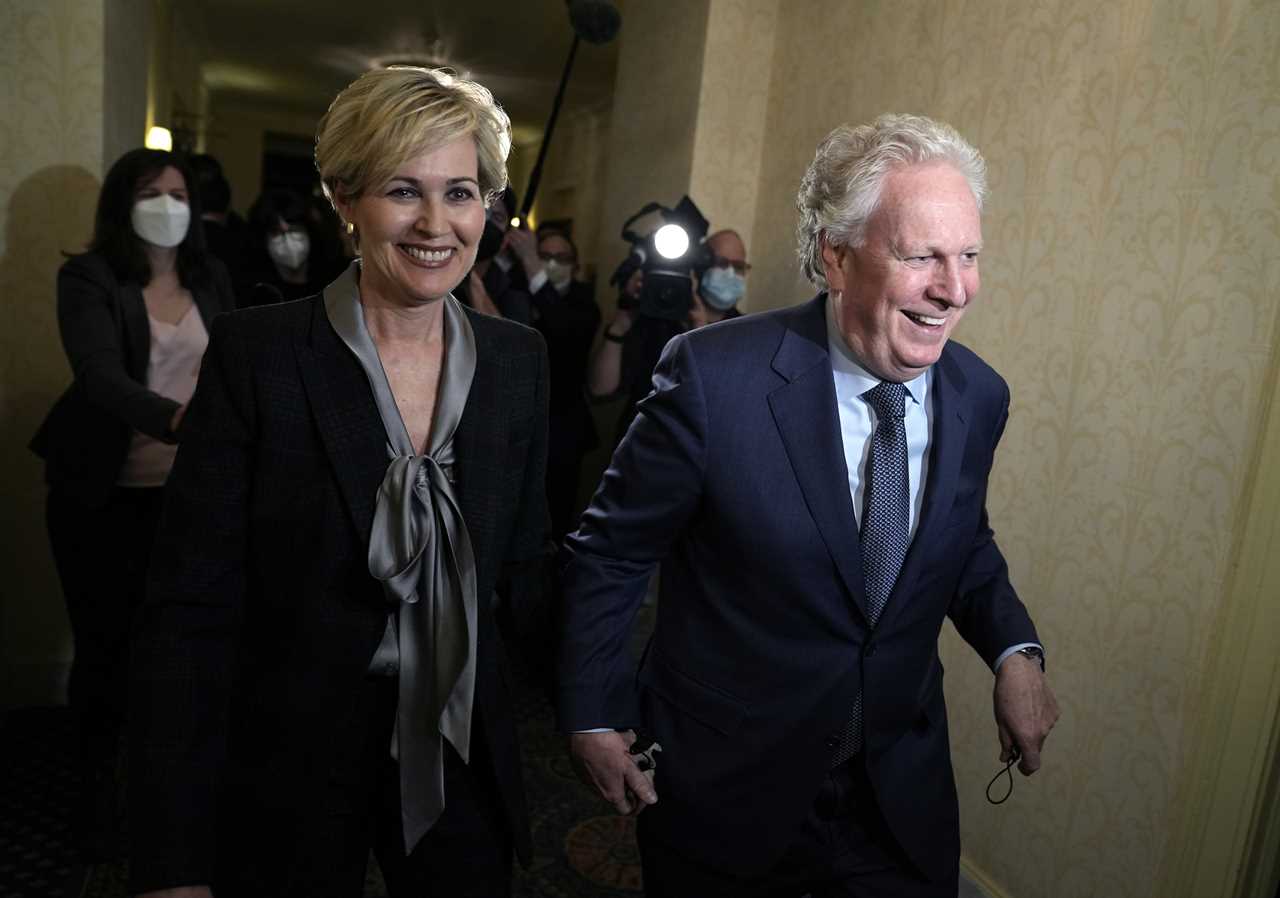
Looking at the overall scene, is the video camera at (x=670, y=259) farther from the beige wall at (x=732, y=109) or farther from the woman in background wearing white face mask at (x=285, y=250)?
the woman in background wearing white face mask at (x=285, y=250)

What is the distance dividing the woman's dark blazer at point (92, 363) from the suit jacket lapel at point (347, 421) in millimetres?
1254

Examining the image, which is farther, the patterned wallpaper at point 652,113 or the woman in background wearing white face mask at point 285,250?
the patterned wallpaper at point 652,113

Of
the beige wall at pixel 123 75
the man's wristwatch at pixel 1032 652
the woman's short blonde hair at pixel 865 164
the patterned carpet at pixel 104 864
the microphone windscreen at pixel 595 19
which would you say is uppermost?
the microphone windscreen at pixel 595 19

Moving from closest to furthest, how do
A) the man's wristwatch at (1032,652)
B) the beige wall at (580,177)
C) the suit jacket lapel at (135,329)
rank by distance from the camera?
the man's wristwatch at (1032,652)
the suit jacket lapel at (135,329)
the beige wall at (580,177)

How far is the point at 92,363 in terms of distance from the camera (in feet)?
7.43

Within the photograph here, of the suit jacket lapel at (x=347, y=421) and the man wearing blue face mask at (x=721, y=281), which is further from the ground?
the man wearing blue face mask at (x=721, y=281)

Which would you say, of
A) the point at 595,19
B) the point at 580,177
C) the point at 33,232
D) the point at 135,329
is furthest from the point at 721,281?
the point at 580,177

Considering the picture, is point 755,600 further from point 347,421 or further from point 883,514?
point 347,421

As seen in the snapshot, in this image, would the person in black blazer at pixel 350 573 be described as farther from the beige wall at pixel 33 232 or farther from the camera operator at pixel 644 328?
the beige wall at pixel 33 232

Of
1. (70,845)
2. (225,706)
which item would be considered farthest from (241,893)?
(70,845)

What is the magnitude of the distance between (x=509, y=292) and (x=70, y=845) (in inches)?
72.8

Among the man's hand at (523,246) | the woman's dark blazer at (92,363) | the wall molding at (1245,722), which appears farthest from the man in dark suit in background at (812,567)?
the man's hand at (523,246)

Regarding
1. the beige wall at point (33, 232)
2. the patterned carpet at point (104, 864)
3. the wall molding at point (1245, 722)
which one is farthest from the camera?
the beige wall at point (33, 232)

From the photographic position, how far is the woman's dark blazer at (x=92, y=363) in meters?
2.31
